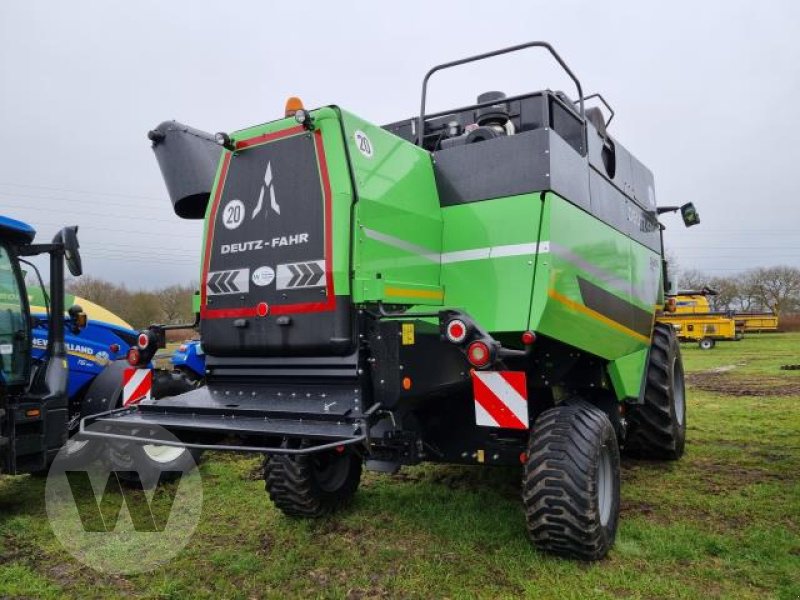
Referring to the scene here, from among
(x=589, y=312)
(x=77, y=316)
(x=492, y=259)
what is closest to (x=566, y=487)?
(x=589, y=312)

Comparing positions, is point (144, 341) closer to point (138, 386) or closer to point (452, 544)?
point (138, 386)

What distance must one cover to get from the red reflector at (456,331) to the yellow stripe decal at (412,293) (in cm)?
50

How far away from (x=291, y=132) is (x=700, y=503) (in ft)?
12.7

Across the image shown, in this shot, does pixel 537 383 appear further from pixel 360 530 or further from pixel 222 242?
pixel 222 242

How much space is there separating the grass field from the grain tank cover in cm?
248

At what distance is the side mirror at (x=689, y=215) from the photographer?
6.79 meters

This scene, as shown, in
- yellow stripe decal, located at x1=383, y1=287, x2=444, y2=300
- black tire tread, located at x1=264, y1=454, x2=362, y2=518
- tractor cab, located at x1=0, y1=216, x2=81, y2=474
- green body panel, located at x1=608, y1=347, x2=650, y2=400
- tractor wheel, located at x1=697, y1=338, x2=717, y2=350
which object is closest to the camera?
yellow stripe decal, located at x1=383, y1=287, x2=444, y2=300

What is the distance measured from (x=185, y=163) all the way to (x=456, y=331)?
324cm

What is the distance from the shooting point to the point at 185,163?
5066mm

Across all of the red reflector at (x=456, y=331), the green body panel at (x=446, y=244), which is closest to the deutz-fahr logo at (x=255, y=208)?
the green body panel at (x=446, y=244)

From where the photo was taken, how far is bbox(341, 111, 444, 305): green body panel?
10.6ft

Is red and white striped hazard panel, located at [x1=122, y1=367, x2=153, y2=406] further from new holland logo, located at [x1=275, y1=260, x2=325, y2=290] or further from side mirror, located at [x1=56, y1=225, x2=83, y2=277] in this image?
side mirror, located at [x1=56, y1=225, x2=83, y2=277]

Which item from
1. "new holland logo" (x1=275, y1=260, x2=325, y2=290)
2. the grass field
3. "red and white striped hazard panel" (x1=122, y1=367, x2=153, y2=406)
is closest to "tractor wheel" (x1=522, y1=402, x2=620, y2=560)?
the grass field

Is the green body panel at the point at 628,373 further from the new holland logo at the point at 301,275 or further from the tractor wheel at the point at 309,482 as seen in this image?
the new holland logo at the point at 301,275
